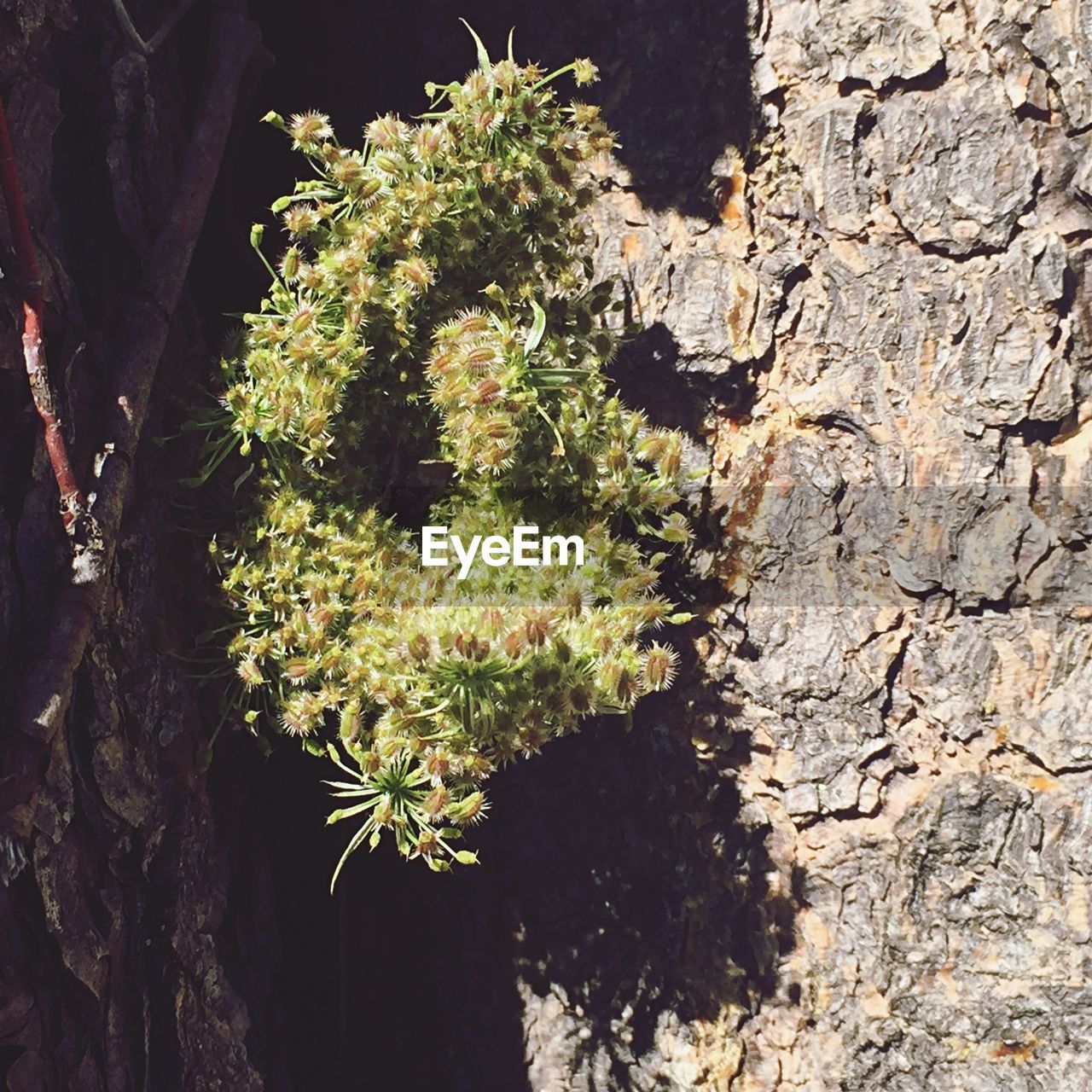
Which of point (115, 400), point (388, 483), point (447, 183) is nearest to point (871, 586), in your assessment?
point (388, 483)

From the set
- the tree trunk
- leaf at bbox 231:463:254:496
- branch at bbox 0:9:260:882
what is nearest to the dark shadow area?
the tree trunk

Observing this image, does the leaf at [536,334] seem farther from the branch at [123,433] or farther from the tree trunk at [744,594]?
the branch at [123,433]

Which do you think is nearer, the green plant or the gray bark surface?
the green plant

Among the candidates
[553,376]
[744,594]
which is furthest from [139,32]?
[744,594]

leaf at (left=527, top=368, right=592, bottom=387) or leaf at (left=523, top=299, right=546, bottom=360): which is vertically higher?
leaf at (left=523, top=299, right=546, bottom=360)

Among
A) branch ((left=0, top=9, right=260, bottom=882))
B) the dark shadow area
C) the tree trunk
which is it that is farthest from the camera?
the dark shadow area

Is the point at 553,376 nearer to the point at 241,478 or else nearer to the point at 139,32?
the point at 241,478

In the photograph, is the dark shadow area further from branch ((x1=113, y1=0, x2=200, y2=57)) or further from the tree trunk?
branch ((x1=113, y1=0, x2=200, y2=57))
